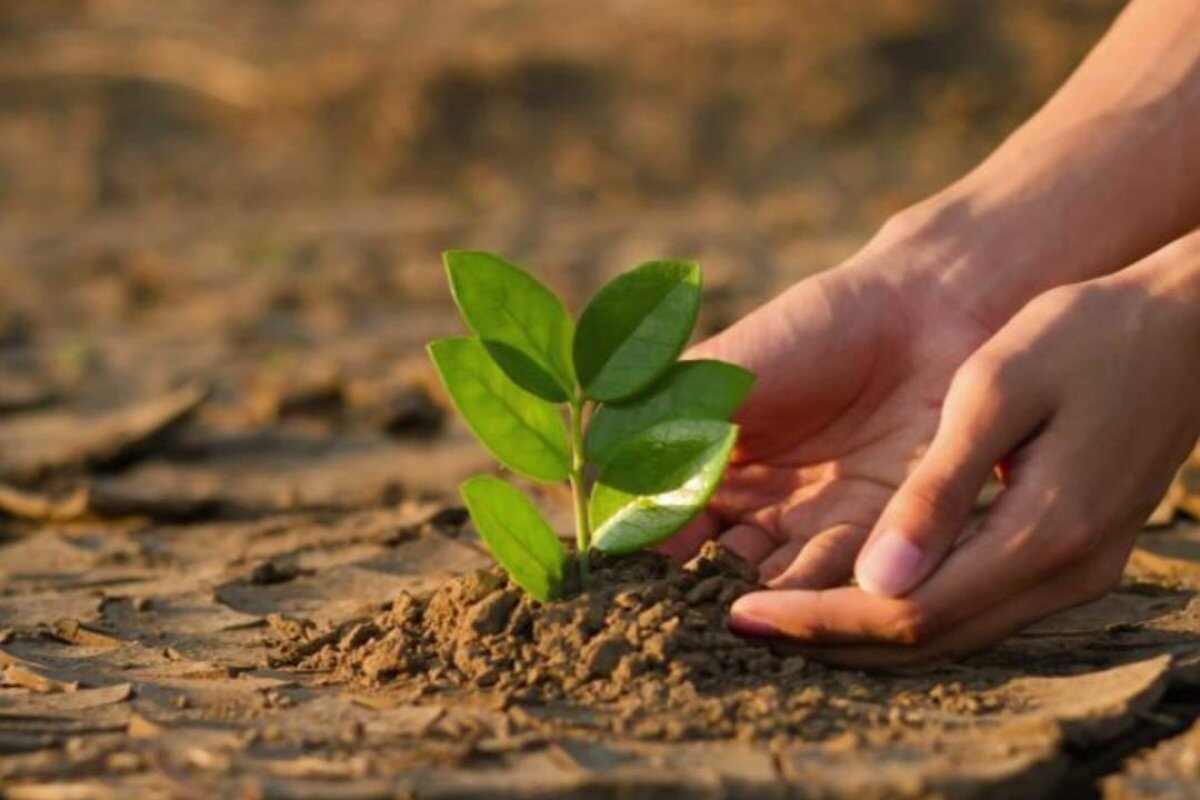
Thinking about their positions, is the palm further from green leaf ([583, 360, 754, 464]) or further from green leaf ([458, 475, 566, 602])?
green leaf ([458, 475, 566, 602])

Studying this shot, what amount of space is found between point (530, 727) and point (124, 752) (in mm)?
401

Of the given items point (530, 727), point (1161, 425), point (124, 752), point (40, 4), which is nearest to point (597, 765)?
point (530, 727)

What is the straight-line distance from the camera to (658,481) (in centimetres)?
199

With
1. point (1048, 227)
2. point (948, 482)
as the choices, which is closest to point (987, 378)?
point (948, 482)

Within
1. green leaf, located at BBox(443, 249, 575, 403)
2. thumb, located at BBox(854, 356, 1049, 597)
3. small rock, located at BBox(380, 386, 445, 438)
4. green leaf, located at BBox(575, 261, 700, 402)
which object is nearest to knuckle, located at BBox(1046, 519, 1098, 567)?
thumb, located at BBox(854, 356, 1049, 597)

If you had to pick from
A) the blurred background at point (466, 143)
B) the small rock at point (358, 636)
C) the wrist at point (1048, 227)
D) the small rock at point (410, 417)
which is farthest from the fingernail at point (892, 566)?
the blurred background at point (466, 143)

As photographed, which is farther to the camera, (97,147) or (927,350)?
(97,147)

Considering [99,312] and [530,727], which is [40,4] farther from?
[530,727]

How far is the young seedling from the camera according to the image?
1.96 m

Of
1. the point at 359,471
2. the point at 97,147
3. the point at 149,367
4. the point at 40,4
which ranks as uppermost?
the point at 40,4

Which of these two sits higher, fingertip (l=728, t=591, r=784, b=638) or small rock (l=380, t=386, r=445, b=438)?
small rock (l=380, t=386, r=445, b=438)

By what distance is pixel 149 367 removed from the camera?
183 inches

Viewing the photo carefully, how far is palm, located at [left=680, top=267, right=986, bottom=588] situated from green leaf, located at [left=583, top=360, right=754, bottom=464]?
29 centimetres

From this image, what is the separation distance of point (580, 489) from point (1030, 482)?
50 cm
